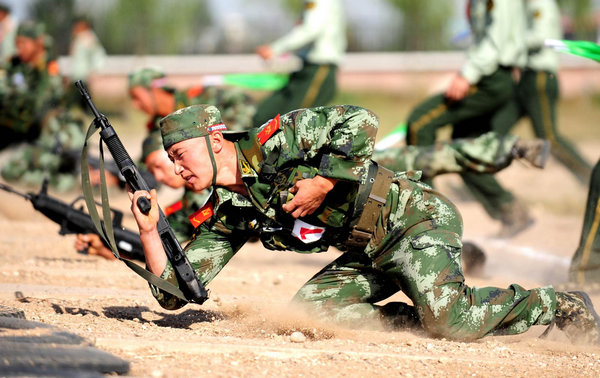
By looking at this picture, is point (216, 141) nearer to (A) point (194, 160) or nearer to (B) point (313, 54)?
(A) point (194, 160)

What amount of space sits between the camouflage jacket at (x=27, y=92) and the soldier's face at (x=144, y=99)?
340 cm

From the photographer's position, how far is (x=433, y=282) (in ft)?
13.7

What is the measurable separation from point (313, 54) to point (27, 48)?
11.9ft

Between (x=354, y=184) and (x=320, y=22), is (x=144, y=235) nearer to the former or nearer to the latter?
(x=354, y=184)

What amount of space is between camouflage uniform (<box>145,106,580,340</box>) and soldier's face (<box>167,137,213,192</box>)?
0.04 meters

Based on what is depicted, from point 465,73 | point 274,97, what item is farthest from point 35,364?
point 274,97

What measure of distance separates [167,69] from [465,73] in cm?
1819

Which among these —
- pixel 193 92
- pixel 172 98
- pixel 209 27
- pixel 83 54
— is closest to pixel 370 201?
pixel 172 98

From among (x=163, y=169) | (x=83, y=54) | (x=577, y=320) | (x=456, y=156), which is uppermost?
(x=163, y=169)

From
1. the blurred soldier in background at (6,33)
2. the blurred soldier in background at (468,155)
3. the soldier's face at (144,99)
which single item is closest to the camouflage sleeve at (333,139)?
the blurred soldier in background at (468,155)

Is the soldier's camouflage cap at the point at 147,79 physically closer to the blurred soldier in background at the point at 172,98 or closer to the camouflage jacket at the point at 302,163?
the blurred soldier in background at the point at 172,98

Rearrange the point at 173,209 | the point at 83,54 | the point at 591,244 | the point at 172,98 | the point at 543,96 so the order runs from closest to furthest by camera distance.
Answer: the point at 591,244
the point at 173,209
the point at 172,98
the point at 543,96
the point at 83,54

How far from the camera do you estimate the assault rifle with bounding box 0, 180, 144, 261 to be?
5828mm

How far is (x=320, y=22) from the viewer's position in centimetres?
880
